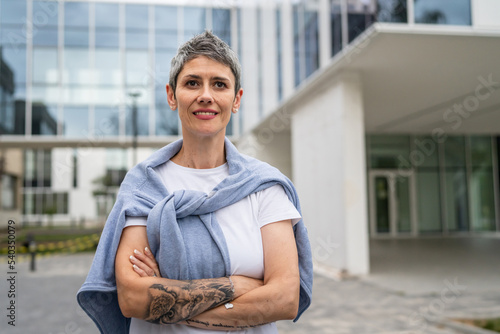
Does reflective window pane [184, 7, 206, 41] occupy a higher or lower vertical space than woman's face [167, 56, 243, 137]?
higher

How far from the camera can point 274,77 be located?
16.7 metres

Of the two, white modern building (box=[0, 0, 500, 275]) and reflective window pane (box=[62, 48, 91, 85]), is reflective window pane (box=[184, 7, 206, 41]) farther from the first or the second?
reflective window pane (box=[62, 48, 91, 85])

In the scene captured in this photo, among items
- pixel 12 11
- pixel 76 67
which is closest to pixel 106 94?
pixel 76 67

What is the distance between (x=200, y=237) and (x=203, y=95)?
0.53 metres

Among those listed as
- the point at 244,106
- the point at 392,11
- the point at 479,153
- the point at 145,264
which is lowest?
the point at 145,264

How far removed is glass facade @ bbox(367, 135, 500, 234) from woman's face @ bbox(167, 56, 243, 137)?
57.9 feet

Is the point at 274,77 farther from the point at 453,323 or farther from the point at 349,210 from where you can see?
the point at 453,323

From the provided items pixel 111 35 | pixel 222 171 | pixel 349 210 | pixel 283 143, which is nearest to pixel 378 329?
pixel 349 210

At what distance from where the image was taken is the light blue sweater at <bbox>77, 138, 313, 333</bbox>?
63.7 inches

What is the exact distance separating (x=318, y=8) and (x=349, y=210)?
5.99m

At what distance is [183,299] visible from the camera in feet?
5.10

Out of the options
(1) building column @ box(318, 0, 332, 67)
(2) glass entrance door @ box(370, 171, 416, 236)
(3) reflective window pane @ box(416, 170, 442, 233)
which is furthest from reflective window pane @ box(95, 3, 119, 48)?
(3) reflective window pane @ box(416, 170, 442, 233)

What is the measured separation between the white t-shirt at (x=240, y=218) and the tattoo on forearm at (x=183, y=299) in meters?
0.10

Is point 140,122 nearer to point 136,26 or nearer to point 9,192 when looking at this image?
point 136,26
